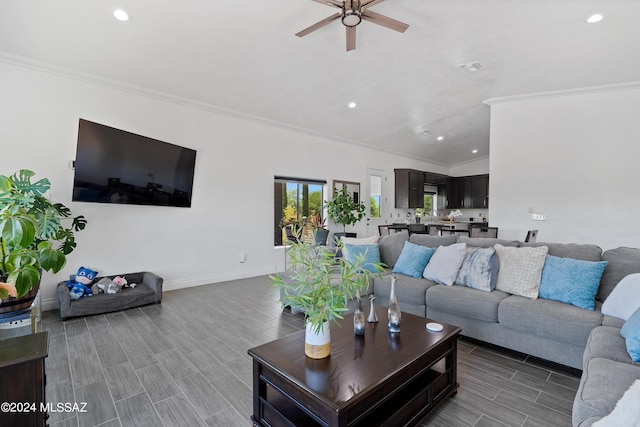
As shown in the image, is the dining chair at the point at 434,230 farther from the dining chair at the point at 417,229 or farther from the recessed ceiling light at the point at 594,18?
the recessed ceiling light at the point at 594,18

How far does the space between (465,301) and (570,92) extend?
4.57m

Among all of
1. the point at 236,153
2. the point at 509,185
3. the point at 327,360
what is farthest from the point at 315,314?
the point at 509,185

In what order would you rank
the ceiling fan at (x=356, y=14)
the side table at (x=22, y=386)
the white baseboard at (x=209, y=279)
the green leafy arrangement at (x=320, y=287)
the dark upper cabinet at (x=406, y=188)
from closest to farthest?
the side table at (x=22, y=386), the green leafy arrangement at (x=320, y=287), the ceiling fan at (x=356, y=14), the white baseboard at (x=209, y=279), the dark upper cabinet at (x=406, y=188)

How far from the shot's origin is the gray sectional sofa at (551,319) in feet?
5.23

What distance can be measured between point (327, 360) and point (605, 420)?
3.86 ft

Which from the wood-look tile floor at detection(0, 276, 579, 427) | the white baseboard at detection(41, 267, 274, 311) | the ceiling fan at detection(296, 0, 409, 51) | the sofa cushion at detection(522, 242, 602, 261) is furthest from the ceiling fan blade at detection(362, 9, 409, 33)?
the white baseboard at detection(41, 267, 274, 311)

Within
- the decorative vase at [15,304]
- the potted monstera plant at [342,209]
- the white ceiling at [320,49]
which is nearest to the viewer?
the decorative vase at [15,304]

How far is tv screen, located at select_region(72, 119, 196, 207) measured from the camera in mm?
3564

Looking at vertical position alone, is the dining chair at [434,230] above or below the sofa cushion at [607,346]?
above

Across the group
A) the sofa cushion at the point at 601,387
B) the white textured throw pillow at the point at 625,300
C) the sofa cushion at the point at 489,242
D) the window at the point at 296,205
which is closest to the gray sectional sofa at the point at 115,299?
the window at the point at 296,205

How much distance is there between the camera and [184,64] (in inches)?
154

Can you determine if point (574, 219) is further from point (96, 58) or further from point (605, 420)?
point (96, 58)

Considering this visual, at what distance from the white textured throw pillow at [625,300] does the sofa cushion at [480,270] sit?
810 millimetres

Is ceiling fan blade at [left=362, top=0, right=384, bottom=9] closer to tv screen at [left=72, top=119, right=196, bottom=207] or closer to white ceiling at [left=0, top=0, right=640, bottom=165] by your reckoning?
white ceiling at [left=0, top=0, right=640, bottom=165]
